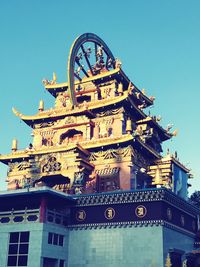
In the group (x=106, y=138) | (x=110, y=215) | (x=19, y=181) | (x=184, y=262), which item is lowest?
(x=184, y=262)

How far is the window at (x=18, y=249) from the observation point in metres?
31.4

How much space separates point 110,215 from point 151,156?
11.6 metres

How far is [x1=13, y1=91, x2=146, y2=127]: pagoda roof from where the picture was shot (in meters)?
43.0

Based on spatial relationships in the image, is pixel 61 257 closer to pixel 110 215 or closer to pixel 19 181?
pixel 110 215

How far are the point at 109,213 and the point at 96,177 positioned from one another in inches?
276

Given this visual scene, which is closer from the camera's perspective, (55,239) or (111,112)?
(55,239)

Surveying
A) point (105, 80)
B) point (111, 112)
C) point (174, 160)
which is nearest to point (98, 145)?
point (111, 112)

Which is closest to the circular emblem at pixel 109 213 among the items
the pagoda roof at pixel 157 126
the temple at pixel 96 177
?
the temple at pixel 96 177

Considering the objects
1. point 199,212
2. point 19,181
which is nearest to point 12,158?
point 19,181

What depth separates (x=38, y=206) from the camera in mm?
32438

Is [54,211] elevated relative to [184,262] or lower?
elevated

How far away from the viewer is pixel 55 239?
1289 inches

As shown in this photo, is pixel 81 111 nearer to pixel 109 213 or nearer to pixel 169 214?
pixel 109 213

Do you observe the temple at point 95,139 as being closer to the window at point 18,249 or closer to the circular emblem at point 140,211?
the circular emblem at point 140,211
